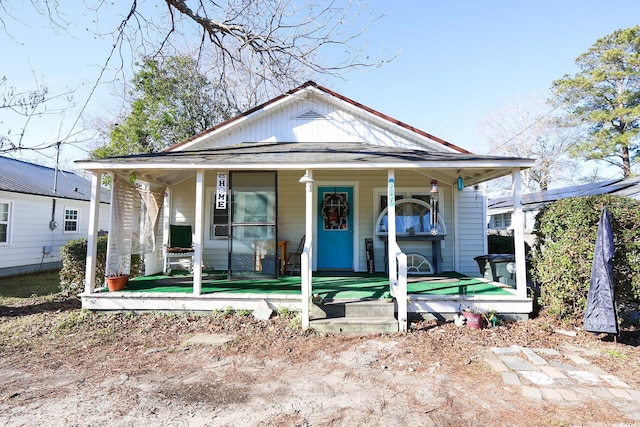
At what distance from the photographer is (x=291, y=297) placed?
Answer: 17.9 feet

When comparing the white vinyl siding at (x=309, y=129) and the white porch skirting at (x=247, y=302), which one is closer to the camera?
the white porch skirting at (x=247, y=302)

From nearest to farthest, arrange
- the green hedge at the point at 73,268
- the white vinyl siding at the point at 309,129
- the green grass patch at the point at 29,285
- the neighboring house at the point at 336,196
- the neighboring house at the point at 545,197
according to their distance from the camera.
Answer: the green hedge at the point at 73,268
the neighboring house at the point at 336,196
the green grass patch at the point at 29,285
the white vinyl siding at the point at 309,129
the neighboring house at the point at 545,197

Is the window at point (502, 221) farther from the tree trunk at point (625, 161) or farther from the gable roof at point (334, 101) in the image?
the gable roof at point (334, 101)

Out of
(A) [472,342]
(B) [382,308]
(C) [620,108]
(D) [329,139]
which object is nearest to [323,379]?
(B) [382,308]

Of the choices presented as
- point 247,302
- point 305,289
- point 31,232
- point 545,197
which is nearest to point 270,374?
point 305,289

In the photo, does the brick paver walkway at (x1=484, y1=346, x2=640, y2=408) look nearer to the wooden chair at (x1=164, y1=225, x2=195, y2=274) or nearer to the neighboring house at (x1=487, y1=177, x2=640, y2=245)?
the neighboring house at (x1=487, y1=177, x2=640, y2=245)

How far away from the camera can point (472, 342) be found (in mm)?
4582

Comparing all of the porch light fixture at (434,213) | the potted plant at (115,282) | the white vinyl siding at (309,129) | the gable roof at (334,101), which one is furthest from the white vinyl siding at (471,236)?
the potted plant at (115,282)

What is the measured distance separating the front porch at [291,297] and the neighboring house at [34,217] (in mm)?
6788

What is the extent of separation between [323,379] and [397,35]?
5.90 m

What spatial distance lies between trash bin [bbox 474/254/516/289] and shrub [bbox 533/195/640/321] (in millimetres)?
776

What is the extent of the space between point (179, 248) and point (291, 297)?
3337mm

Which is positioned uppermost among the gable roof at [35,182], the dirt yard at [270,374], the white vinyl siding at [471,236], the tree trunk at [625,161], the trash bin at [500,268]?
the tree trunk at [625,161]

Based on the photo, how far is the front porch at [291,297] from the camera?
5.33m
